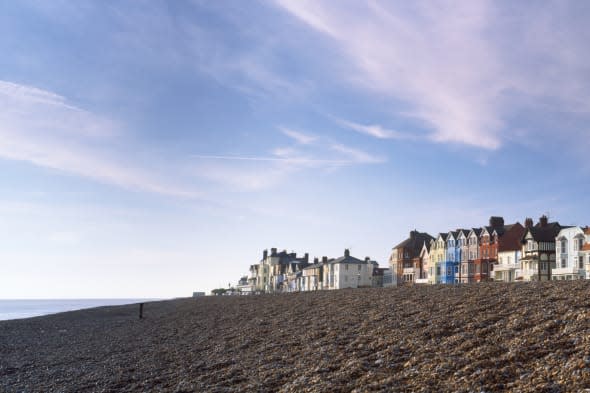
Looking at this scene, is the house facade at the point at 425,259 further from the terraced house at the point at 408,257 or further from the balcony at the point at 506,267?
the balcony at the point at 506,267

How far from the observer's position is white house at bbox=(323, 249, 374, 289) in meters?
128

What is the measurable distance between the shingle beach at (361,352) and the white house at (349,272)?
90.2m

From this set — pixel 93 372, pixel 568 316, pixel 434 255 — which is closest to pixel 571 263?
pixel 434 255

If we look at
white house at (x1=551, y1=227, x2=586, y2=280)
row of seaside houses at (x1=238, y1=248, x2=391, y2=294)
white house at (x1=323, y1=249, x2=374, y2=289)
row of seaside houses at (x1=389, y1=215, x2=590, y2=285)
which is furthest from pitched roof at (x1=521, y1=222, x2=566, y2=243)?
white house at (x1=323, y1=249, x2=374, y2=289)

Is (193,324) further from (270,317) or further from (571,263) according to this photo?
(571,263)

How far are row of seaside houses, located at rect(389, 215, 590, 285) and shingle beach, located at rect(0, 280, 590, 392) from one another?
4421cm

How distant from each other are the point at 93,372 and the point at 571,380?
64.0ft

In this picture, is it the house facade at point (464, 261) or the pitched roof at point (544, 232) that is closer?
the pitched roof at point (544, 232)

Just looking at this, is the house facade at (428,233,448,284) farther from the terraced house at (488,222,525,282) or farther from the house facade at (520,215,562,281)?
the house facade at (520,215,562,281)

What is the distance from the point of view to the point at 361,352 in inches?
827

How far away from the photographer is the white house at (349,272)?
128m

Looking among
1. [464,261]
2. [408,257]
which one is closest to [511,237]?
[464,261]

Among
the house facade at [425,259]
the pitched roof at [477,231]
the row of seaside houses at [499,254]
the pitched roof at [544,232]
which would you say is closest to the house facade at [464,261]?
the row of seaside houses at [499,254]

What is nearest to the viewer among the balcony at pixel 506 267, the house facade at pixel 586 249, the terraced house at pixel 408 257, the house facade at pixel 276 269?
the house facade at pixel 586 249
